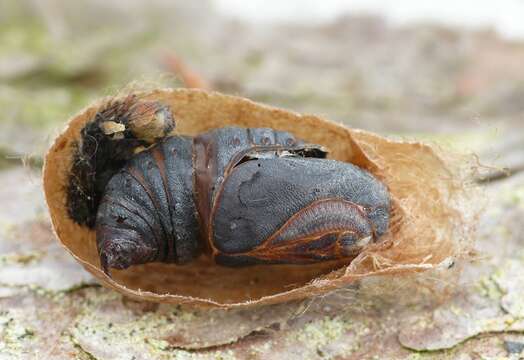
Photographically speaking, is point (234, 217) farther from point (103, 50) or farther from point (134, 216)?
point (103, 50)

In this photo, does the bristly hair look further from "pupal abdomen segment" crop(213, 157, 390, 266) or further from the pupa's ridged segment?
"pupal abdomen segment" crop(213, 157, 390, 266)

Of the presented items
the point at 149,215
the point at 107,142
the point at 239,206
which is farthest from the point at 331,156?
the point at 107,142

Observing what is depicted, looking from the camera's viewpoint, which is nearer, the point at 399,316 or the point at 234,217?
the point at 234,217

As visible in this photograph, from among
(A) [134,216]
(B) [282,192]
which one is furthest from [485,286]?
(A) [134,216]

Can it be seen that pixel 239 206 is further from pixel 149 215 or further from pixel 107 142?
pixel 107 142

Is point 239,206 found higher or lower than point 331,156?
lower

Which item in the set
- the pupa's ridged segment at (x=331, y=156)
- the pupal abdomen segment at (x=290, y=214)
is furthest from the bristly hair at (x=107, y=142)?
the pupal abdomen segment at (x=290, y=214)
